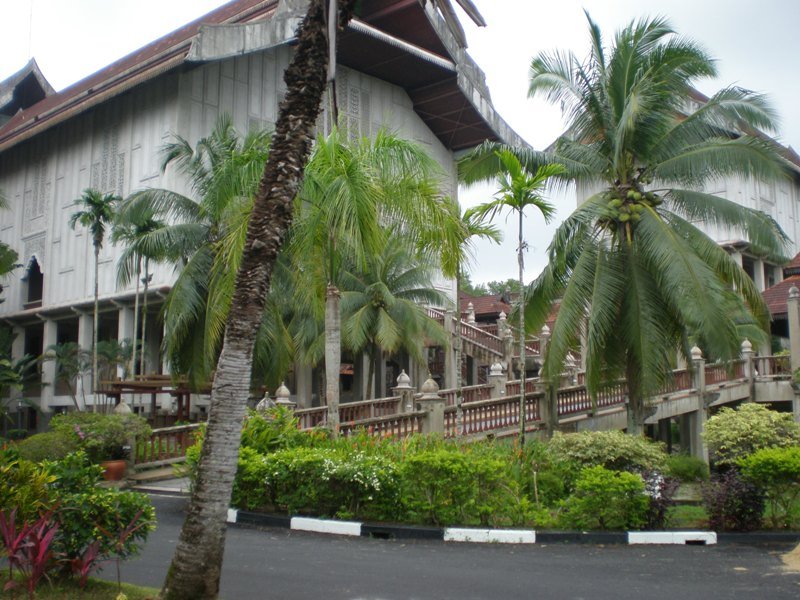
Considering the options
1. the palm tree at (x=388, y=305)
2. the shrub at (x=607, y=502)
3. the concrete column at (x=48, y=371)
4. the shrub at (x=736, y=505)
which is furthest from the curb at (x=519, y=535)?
the concrete column at (x=48, y=371)

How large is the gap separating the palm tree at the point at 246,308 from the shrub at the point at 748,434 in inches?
312

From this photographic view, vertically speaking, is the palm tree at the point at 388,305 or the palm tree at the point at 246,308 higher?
the palm tree at the point at 388,305

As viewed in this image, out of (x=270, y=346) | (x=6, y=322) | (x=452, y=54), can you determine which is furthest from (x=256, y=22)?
(x=6, y=322)

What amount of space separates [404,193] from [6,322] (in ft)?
99.6

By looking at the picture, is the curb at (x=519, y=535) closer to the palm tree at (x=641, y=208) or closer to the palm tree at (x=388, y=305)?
the palm tree at (x=641, y=208)

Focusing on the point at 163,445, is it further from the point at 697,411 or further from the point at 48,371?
the point at 48,371

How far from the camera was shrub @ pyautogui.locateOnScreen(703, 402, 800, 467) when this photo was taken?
11.8m

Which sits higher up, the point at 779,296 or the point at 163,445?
the point at 779,296

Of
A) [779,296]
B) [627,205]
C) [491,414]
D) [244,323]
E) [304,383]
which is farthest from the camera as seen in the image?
[779,296]

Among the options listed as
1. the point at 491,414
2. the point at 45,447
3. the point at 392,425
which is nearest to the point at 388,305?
the point at 491,414

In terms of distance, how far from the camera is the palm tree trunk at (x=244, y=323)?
230 inches

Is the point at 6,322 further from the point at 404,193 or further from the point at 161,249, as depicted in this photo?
the point at 404,193

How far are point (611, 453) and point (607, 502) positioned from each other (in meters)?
1.80

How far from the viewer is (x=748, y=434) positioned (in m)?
11.9
